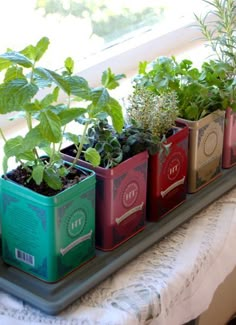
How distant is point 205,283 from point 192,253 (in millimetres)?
56

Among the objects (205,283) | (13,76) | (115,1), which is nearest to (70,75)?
(13,76)

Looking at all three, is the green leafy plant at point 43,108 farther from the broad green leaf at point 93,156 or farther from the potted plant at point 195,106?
the potted plant at point 195,106

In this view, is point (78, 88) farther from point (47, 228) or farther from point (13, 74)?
point (47, 228)

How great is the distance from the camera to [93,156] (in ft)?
3.31

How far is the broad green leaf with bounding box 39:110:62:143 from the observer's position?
921 millimetres

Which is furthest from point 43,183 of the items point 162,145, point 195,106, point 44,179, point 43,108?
point 195,106

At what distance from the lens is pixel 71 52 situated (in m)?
1.59

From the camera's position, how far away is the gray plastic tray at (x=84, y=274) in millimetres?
978

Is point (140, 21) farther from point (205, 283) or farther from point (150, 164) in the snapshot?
point (205, 283)

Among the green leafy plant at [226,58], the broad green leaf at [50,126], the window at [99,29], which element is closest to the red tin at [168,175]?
the green leafy plant at [226,58]

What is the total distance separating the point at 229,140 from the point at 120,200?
1.15 ft

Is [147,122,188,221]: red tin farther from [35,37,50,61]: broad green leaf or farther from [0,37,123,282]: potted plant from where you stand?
[35,37,50,61]: broad green leaf

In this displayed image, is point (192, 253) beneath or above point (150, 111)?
beneath

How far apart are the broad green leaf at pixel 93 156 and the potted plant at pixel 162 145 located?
4.4 inches
